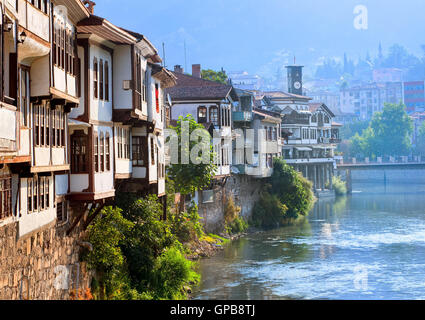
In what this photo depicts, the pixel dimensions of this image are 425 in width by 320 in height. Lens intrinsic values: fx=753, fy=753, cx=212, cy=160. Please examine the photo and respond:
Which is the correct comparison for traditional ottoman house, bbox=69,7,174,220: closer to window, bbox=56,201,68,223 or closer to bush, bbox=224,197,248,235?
window, bbox=56,201,68,223

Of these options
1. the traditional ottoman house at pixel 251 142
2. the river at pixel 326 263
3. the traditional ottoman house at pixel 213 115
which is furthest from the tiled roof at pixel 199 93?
the river at pixel 326 263

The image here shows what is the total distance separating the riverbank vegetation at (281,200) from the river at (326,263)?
1.51 m

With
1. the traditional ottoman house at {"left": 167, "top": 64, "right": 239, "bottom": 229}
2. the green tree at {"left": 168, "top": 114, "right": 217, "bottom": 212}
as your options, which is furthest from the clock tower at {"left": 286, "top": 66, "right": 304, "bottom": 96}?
the green tree at {"left": 168, "top": 114, "right": 217, "bottom": 212}

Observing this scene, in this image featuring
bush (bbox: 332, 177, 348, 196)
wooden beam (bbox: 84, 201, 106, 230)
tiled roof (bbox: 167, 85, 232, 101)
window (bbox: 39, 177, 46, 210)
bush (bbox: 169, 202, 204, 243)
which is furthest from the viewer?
bush (bbox: 332, 177, 348, 196)

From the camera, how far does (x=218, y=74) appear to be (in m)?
71.4

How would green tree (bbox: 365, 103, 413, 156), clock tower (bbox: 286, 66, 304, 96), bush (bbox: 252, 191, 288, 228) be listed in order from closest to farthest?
bush (bbox: 252, 191, 288, 228), clock tower (bbox: 286, 66, 304, 96), green tree (bbox: 365, 103, 413, 156)

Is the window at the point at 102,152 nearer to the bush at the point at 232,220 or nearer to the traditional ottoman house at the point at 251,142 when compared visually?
the bush at the point at 232,220

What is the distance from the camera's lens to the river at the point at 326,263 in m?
30.8

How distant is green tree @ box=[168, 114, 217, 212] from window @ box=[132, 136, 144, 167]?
41.4 feet

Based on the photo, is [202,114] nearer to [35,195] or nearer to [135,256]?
[135,256]

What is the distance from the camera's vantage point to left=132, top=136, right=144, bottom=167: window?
89.9ft

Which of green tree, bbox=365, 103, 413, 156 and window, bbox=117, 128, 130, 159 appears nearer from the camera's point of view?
window, bbox=117, 128, 130, 159

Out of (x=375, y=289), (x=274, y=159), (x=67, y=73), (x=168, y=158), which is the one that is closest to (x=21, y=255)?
(x=67, y=73)

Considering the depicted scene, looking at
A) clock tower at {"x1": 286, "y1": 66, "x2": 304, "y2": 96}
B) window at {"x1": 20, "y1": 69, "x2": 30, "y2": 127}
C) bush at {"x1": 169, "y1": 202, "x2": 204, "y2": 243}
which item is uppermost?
clock tower at {"x1": 286, "y1": 66, "x2": 304, "y2": 96}
